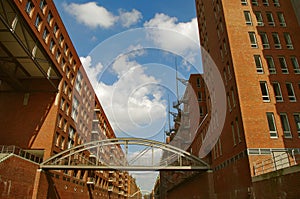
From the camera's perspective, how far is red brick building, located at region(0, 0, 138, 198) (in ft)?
76.4

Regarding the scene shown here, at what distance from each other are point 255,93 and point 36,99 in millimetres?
26940

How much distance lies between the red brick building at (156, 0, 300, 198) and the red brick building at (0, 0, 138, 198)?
19931 mm

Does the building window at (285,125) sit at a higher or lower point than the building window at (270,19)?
lower

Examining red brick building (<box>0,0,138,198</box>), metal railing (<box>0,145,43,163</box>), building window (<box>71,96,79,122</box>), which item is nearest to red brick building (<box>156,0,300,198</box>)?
red brick building (<box>0,0,138,198</box>)

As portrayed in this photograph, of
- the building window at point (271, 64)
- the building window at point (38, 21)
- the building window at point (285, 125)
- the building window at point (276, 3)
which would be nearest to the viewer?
the building window at point (285, 125)

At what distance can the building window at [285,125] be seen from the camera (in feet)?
70.3

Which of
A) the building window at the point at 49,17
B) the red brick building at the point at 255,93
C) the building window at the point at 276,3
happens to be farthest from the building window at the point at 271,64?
the building window at the point at 49,17

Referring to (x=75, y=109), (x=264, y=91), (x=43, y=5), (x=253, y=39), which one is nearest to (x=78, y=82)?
(x=75, y=109)

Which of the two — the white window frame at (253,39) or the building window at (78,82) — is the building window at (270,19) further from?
the building window at (78,82)

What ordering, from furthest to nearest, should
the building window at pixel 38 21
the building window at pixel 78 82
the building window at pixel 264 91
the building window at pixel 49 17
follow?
1. the building window at pixel 78 82
2. the building window at pixel 49 17
3. the building window at pixel 38 21
4. the building window at pixel 264 91

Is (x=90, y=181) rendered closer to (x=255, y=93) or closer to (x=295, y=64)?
(x=255, y=93)

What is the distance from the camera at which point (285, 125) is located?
2181cm

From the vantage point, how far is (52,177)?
3011cm

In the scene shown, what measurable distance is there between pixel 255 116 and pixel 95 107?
43.2 metres
